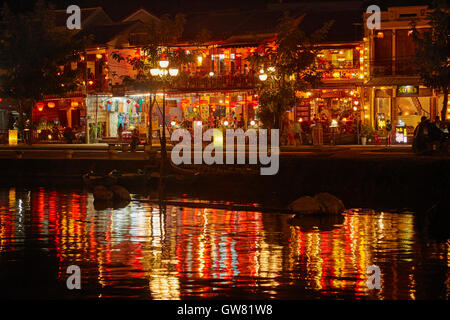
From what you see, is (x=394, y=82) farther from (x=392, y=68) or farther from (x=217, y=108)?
(x=217, y=108)

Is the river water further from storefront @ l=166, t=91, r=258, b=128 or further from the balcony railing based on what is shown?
storefront @ l=166, t=91, r=258, b=128

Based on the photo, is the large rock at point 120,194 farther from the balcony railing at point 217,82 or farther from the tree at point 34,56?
the tree at point 34,56

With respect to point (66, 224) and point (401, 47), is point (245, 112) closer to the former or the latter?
point (401, 47)

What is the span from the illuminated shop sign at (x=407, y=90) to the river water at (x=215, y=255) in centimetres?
2456

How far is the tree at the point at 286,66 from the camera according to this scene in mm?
33562

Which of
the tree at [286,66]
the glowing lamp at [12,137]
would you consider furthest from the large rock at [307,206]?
the glowing lamp at [12,137]

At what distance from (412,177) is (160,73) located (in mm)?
9553

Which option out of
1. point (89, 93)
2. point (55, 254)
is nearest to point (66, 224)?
point (55, 254)

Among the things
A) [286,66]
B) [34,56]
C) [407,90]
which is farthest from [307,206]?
[34,56]

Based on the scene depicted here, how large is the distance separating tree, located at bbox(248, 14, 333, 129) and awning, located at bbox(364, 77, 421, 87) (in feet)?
36.2

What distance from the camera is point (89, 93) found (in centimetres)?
5466

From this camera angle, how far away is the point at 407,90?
45.3 m

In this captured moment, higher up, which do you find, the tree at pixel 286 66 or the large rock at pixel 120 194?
the tree at pixel 286 66
